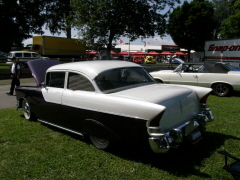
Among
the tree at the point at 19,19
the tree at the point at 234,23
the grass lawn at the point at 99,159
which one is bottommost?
the grass lawn at the point at 99,159

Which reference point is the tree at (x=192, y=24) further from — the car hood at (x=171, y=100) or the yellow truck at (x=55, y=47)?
the car hood at (x=171, y=100)

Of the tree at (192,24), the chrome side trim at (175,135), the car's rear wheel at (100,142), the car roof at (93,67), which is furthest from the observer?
the tree at (192,24)

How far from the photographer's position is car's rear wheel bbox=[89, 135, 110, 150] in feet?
12.9

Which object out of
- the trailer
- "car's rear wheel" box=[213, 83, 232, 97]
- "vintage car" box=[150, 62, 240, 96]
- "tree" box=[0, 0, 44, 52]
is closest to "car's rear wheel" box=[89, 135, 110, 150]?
"vintage car" box=[150, 62, 240, 96]

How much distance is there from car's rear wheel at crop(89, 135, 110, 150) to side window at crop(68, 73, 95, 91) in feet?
2.86

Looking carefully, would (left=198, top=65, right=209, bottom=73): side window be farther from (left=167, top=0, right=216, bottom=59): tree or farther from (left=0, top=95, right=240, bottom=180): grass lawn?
(left=167, top=0, right=216, bottom=59): tree

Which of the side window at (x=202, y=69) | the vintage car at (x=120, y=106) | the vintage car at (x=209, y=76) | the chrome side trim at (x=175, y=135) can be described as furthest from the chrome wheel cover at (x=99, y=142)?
the side window at (x=202, y=69)

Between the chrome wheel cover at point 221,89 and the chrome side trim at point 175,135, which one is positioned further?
the chrome wheel cover at point 221,89

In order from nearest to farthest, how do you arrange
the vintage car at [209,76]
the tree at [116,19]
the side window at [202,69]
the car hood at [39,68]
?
1. the car hood at [39,68]
2. the vintage car at [209,76]
3. the side window at [202,69]
4. the tree at [116,19]

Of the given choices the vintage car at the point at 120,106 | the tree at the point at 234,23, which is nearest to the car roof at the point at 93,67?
the vintage car at the point at 120,106

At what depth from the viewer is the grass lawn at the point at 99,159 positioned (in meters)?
3.28

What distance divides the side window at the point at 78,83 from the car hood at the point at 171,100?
0.59m

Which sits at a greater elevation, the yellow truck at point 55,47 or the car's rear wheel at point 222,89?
the yellow truck at point 55,47

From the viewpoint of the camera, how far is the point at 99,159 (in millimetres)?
3752
